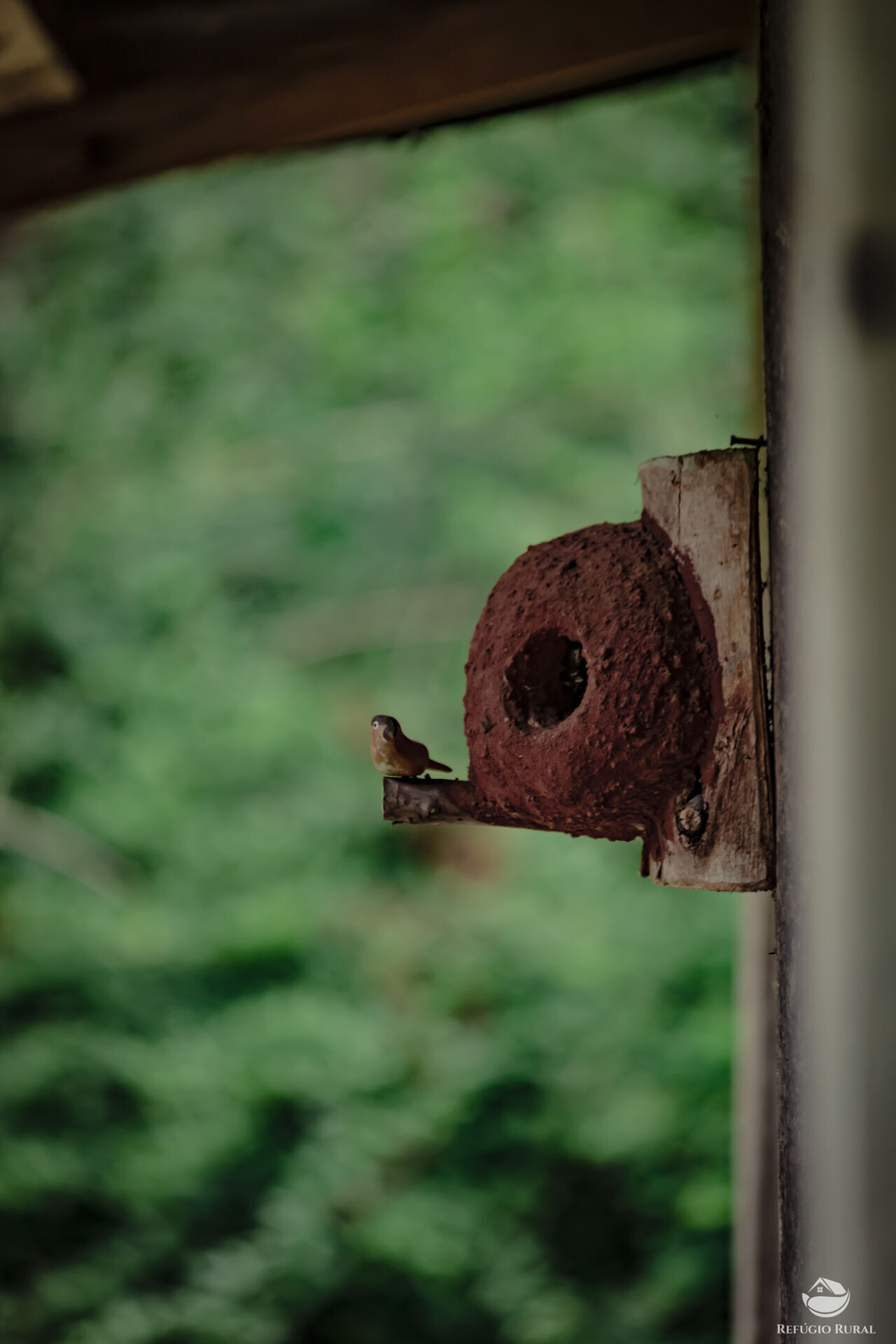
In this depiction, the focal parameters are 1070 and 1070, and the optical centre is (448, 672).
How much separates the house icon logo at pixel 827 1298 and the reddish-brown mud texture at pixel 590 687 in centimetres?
46

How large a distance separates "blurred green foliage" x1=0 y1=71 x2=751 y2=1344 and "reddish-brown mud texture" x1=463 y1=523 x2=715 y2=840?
183 cm

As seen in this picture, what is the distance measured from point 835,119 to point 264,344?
3037 millimetres

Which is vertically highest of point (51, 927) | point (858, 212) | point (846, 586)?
point (858, 212)

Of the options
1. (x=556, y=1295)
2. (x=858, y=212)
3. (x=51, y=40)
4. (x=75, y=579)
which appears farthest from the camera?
(x=75, y=579)

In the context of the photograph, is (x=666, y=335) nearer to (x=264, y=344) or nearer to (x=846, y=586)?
(x=264, y=344)

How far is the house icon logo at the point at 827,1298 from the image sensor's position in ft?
2.64

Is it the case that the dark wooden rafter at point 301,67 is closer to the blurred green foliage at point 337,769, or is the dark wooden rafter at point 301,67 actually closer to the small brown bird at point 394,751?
the blurred green foliage at point 337,769

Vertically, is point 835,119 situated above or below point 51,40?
below

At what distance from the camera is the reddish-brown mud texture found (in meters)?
1.10

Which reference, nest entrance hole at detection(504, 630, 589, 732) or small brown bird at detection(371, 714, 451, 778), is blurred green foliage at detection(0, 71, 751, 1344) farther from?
nest entrance hole at detection(504, 630, 589, 732)

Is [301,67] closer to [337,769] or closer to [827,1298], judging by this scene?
[337,769]

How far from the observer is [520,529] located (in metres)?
3.50

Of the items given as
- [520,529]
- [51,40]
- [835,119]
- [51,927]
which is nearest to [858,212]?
[835,119]

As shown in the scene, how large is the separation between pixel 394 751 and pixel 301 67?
1.76 meters
